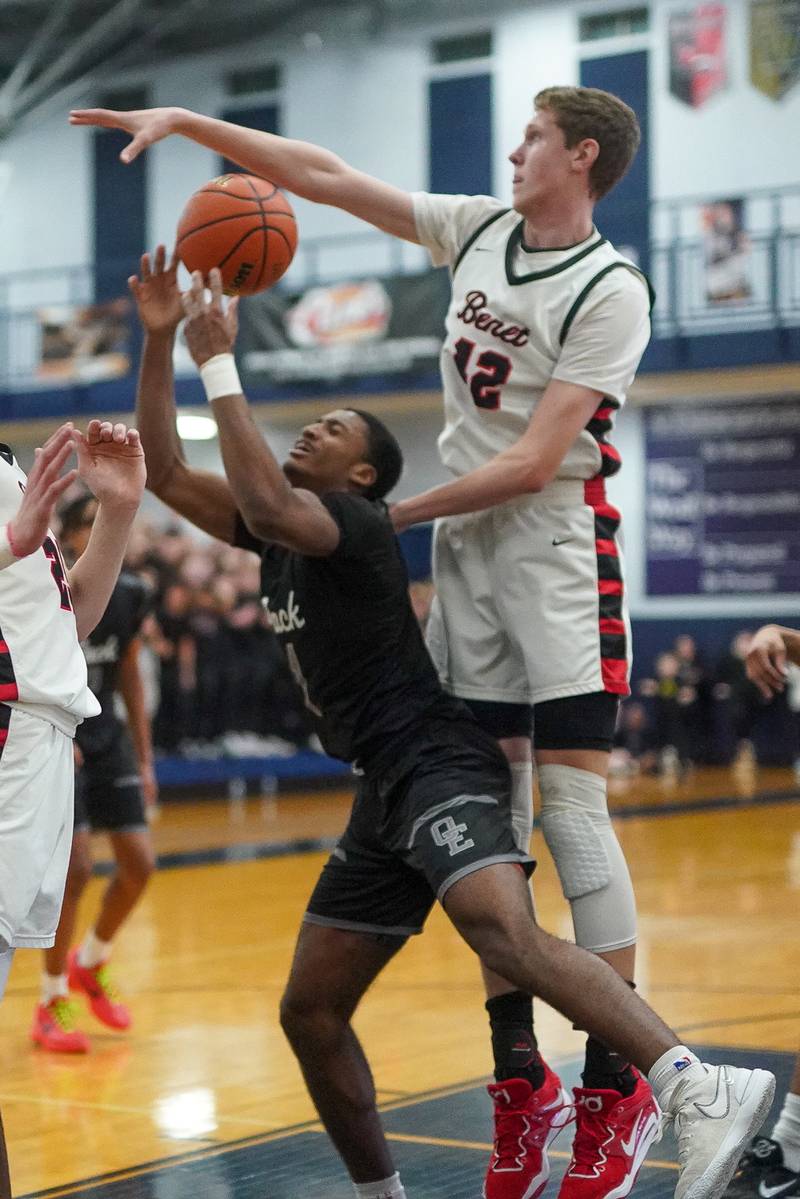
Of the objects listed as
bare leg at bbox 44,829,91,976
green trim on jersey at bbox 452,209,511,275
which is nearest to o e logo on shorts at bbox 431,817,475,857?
green trim on jersey at bbox 452,209,511,275

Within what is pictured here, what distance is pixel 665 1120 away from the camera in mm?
3271

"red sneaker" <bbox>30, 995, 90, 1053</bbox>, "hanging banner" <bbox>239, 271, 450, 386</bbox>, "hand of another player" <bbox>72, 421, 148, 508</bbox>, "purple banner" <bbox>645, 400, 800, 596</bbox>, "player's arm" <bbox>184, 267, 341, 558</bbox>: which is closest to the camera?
"hand of another player" <bbox>72, 421, 148, 508</bbox>

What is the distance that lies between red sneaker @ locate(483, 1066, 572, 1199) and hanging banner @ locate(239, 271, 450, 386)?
14.4 meters

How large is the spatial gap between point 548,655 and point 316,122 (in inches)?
722

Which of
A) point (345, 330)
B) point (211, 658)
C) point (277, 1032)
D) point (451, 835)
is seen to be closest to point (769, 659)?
point (451, 835)

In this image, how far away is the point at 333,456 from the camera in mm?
3832

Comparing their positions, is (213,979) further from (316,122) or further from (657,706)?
(316,122)

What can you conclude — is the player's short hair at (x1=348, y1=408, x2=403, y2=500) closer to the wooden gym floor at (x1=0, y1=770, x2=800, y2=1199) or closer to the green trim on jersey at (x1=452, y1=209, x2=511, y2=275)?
the green trim on jersey at (x1=452, y1=209, x2=511, y2=275)

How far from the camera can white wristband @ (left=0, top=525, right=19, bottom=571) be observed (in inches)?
120

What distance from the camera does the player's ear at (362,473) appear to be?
3.84 metres

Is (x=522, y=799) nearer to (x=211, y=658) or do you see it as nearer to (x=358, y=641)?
(x=358, y=641)

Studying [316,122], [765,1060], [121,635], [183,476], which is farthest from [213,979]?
[316,122]

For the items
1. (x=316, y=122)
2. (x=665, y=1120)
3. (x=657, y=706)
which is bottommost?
(x=657, y=706)

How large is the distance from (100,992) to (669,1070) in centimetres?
348
